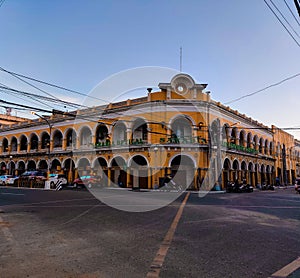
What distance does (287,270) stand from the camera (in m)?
4.20

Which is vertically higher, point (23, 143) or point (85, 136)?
point (85, 136)

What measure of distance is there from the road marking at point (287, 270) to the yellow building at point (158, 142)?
18.6 meters

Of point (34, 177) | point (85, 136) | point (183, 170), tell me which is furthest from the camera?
point (85, 136)

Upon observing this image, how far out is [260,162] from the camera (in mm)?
41188

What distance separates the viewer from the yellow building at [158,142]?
28.5m

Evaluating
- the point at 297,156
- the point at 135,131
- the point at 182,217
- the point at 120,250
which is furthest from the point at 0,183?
the point at 297,156

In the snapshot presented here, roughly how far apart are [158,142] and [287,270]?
80.6 feet

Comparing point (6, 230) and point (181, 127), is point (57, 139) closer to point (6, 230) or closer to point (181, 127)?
point (181, 127)

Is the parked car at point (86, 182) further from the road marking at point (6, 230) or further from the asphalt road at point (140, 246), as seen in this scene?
the road marking at point (6, 230)

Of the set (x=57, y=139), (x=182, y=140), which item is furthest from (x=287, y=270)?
(x=57, y=139)

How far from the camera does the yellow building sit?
28.5 meters

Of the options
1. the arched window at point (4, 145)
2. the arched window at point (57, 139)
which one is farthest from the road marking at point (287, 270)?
the arched window at point (4, 145)

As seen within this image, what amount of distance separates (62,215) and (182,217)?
429 centimetres

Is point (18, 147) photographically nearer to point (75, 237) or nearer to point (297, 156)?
point (75, 237)
